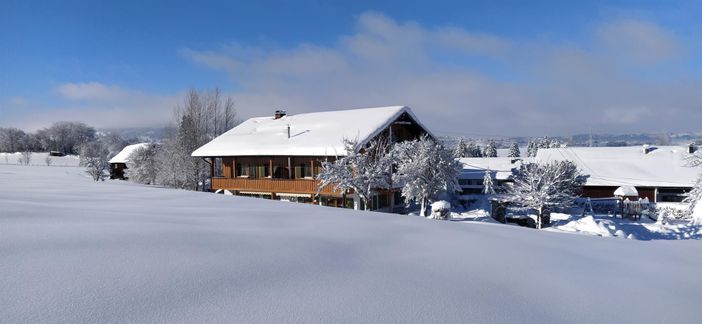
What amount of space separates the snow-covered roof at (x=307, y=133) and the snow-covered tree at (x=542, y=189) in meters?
6.83

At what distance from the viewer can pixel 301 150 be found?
21562 millimetres

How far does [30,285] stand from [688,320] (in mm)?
4224

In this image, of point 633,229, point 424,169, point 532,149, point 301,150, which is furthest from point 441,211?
point 532,149

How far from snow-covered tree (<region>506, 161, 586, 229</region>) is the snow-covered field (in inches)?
747

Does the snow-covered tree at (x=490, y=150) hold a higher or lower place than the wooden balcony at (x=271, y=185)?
higher

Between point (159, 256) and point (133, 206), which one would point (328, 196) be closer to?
point (133, 206)

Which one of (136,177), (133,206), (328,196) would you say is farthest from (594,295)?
(136,177)

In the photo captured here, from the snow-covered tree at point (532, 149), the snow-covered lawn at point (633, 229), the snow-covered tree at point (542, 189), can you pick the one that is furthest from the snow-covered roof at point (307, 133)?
the snow-covered tree at point (532, 149)

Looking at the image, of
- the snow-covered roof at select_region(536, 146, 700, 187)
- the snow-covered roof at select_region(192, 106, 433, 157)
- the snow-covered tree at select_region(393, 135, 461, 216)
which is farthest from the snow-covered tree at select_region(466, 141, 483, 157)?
the snow-covered tree at select_region(393, 135, 461, 216)

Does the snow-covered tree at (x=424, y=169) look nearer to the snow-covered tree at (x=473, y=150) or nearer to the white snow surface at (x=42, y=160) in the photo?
the snow-covered tree at (x=473, y=150)

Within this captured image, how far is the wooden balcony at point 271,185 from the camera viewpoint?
21.8 meters

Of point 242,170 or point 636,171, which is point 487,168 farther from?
point 242,170

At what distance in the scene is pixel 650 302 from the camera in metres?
2.94

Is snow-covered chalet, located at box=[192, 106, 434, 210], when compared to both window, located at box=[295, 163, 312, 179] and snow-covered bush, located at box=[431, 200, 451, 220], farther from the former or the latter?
snow-covered bush, located at box=[431, 200, 451, 220]
